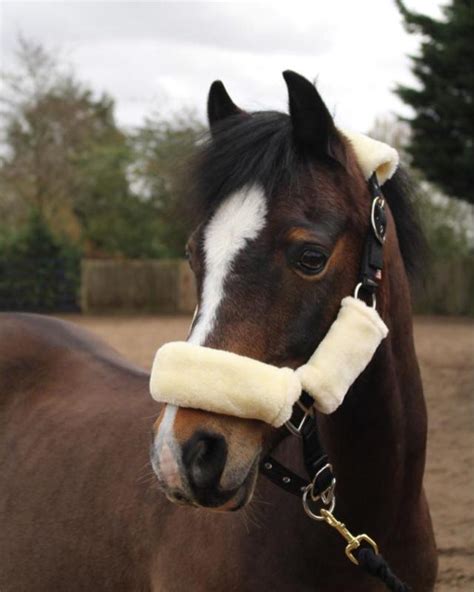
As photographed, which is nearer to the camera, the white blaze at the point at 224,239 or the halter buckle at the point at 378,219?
the white blaze at the point at 224,239

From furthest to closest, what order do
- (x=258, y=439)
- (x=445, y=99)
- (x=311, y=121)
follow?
(x=445, y=99) → (x=311, y=121) → (x=258, y=439)

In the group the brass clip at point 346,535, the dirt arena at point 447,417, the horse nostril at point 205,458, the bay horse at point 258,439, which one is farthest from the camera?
the dirt arena at point 447,417

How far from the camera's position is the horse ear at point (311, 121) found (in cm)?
214

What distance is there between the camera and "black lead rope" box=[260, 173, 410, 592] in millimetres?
2203

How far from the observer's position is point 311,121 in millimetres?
2170

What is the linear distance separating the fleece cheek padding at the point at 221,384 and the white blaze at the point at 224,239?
65 mm

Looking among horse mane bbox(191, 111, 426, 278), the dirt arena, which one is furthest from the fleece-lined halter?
the dirt arena

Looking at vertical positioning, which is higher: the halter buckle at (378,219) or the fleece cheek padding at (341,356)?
the halter buckle at (378,219)

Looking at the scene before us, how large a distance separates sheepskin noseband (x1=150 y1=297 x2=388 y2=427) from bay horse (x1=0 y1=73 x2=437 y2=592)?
0.04 metres

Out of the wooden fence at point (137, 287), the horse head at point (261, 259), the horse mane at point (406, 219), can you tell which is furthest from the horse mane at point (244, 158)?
the wooden fence at point (137, 287)

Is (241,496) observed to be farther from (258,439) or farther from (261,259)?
(261,259)

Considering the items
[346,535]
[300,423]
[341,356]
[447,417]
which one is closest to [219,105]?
[341,356]

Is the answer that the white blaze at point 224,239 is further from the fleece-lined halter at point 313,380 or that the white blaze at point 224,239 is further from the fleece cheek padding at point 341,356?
the fleece cheek padding at point 341,356

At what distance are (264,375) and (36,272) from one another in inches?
1043
